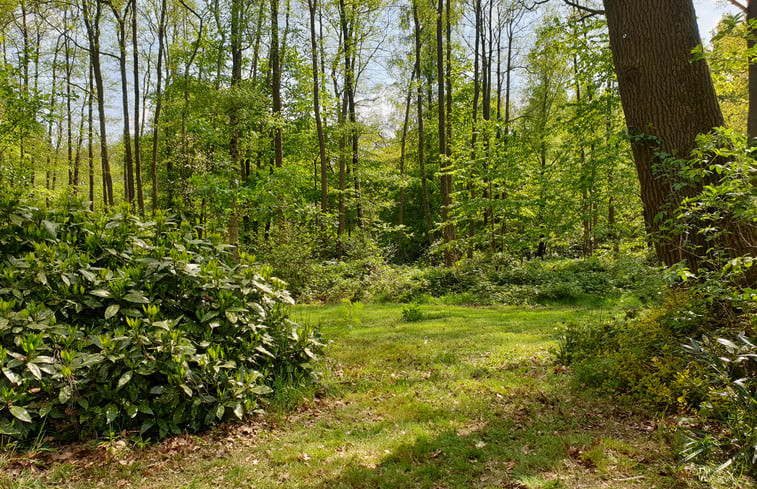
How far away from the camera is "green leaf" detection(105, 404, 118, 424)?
114 inches

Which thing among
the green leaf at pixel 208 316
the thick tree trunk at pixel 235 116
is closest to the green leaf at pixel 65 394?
the green leaf at pixel 208 316

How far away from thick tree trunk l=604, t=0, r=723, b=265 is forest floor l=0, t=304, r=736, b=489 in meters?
2.18

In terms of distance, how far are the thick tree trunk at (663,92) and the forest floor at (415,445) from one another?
218 centimetres

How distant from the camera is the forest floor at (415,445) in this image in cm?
262

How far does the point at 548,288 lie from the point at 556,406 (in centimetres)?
675

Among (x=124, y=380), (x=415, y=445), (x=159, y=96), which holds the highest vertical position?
(x=159, y=96)

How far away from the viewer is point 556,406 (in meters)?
3.68

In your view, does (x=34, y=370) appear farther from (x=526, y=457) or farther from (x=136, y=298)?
(x=526, y=457)

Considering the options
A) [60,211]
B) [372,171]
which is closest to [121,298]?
[60,211]

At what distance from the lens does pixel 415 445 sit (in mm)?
3092

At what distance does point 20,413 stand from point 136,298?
1067 millimetres

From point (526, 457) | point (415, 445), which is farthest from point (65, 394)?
point (526, 457)

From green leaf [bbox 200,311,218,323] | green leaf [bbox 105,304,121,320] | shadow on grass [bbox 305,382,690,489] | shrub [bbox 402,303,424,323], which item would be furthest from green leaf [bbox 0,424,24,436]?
shrub [bbox 402,303,424,323]

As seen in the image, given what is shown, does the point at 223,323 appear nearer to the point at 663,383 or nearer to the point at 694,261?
the point at 663,383
